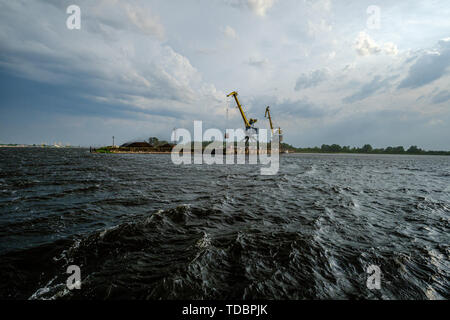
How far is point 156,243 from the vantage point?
213 inches

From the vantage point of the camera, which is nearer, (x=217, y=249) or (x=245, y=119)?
(x=217, y=249)

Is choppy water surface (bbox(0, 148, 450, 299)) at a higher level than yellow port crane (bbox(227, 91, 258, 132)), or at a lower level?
lower

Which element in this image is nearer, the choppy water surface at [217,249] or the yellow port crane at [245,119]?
the choppy water surface at [217,249]

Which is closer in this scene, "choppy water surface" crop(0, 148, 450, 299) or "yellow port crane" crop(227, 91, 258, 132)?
"choppy water surface" crop(0, 148, 450, 299)

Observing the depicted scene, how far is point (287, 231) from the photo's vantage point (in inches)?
254

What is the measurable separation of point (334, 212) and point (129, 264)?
8.83m

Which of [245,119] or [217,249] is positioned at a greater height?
[245,119]

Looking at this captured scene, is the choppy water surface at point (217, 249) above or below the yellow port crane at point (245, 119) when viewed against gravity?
below

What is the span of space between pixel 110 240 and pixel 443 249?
10150 millimetres
